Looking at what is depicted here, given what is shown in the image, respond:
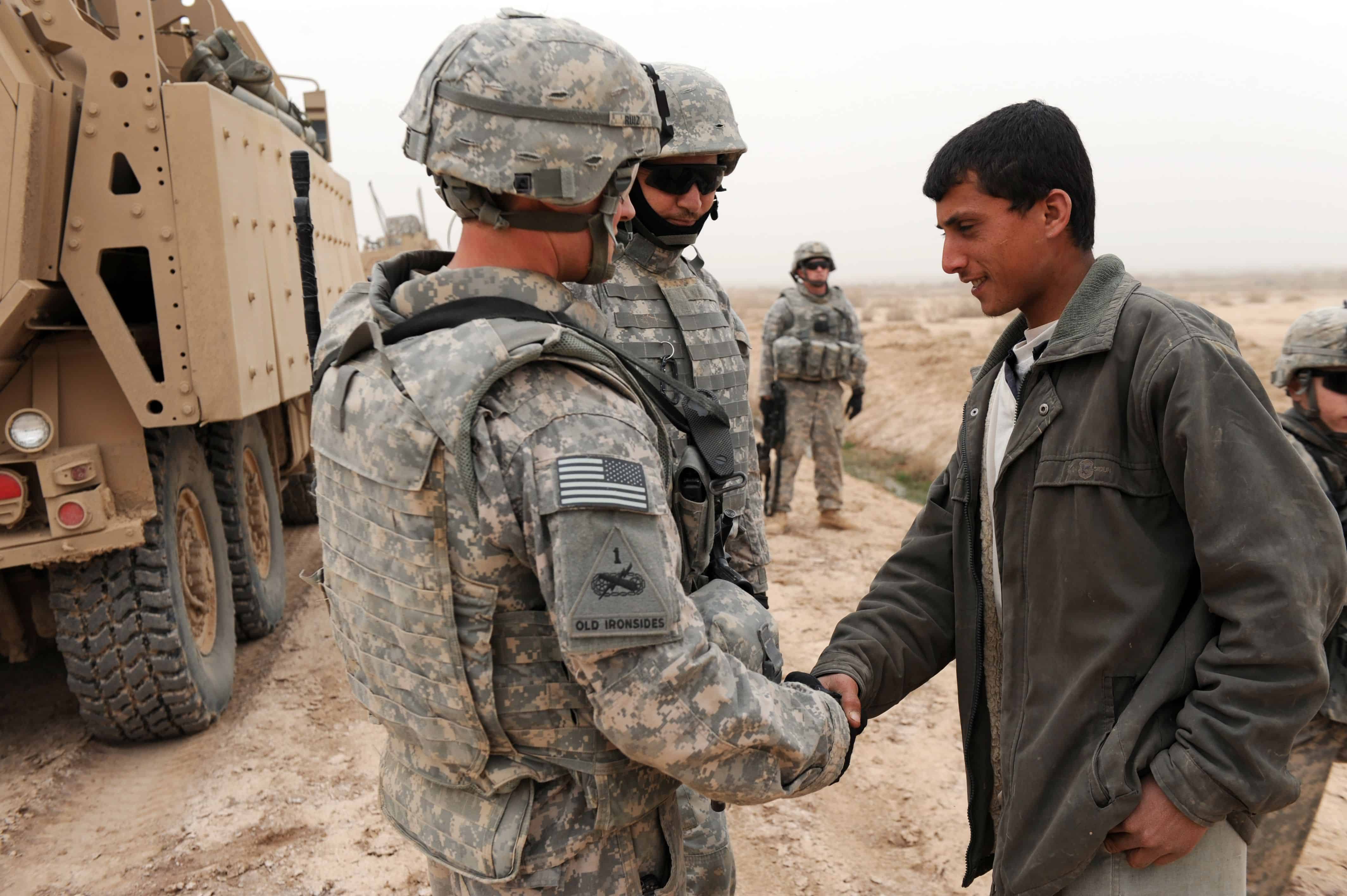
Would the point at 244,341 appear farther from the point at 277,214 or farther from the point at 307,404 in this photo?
the point at 307,404

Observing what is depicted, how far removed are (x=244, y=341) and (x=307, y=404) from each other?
2.97m

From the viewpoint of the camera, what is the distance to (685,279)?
10.9ft

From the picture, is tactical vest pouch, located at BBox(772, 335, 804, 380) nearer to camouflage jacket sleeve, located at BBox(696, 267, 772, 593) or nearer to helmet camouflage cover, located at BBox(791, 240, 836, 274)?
helmet camouflage cover, located at BBox(791, 240, 836, 274)

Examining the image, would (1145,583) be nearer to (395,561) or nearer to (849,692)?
(849,692)

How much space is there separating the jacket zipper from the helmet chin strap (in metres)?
0.85

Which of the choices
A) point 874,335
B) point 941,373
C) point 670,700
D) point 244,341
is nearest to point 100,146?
point 244,341

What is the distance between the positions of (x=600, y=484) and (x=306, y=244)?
5.84 feet

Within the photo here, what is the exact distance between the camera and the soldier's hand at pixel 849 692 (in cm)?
214

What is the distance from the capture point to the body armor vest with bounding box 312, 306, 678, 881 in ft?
5.21

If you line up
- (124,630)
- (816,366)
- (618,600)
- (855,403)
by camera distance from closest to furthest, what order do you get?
(618,600), (124,630), (816,366), (855,403)

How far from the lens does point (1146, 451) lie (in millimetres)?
1768

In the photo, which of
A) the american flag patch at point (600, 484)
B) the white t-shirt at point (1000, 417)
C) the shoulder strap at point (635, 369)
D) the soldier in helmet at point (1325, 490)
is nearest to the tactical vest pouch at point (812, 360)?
the soldier in helmet at point (1325, 490)

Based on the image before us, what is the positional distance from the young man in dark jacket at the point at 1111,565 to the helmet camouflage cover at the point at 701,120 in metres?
1.13

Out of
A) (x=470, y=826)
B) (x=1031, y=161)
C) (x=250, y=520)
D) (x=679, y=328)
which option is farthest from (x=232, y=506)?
(x=1031, y=161)
